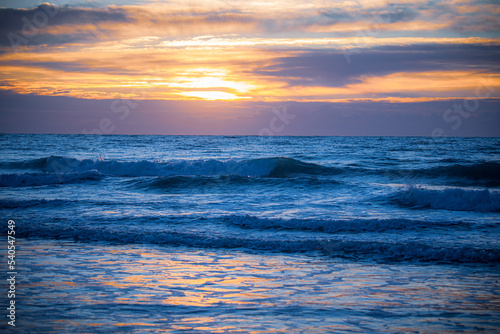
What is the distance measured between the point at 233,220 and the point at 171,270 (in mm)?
4329

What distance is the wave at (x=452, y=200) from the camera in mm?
13391

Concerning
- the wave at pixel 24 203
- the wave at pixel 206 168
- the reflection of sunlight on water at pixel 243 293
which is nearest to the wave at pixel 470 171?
the wave at pixel 206 168

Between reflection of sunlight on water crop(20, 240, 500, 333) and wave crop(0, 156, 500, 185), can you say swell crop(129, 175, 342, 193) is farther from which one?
reflection of sunlight on water crop(20, 240, 500, 333)

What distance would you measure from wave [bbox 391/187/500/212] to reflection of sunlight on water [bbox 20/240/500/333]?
744cm

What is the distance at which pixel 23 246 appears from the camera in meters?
8.13

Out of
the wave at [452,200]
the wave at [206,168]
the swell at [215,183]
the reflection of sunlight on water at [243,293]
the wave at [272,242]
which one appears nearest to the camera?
the reflection of sunlight on water at [243,293]

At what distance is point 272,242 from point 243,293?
126 inches

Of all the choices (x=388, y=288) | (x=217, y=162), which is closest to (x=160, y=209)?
(x=388, y=288)

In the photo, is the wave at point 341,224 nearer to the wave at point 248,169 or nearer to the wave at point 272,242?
the wave at point 272,242

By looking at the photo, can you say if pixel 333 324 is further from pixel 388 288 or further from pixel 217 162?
pixel 217 162

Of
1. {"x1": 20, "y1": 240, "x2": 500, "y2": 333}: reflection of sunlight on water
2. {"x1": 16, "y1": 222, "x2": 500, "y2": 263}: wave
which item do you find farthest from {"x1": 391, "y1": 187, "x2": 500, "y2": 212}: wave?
{"x1": 20, "y1": 240, "x2": 500, "y2": 333}: reflection of sunlight on water

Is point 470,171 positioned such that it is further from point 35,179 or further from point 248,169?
point 35,179

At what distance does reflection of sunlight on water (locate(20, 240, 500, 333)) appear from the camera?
455 cm

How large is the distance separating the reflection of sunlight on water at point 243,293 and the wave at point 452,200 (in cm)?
744
